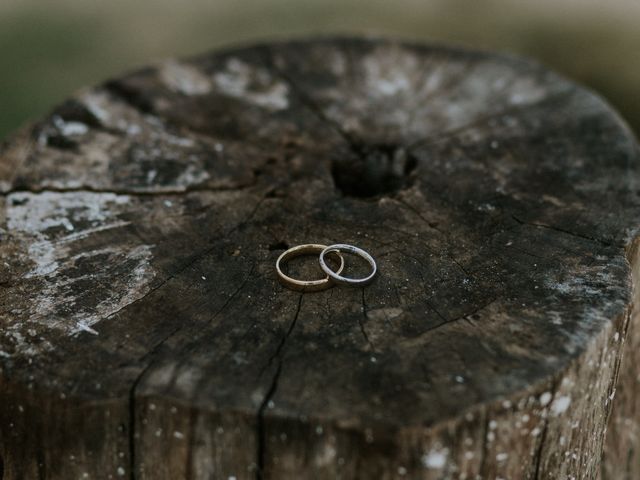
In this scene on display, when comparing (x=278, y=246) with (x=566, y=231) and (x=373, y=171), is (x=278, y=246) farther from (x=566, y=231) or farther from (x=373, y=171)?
(x=566, y=231)

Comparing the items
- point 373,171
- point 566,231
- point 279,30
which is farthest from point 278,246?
point 279,30

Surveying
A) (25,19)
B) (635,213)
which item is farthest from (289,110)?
(25,19)

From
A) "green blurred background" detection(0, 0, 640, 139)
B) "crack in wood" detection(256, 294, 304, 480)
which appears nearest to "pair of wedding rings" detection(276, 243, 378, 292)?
"crack in wood" detection(256, 294, 304, 480)

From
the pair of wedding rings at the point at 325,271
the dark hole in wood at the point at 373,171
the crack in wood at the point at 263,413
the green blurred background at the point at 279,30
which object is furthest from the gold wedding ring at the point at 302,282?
the green blurred background at the point at 279,30

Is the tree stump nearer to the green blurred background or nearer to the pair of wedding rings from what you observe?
the pair of wedding rings

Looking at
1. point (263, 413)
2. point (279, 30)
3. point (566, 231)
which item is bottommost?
point (279, 30)

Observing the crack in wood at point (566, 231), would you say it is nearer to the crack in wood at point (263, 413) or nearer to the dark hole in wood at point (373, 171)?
the dark hole in wood at point (373, 171)
